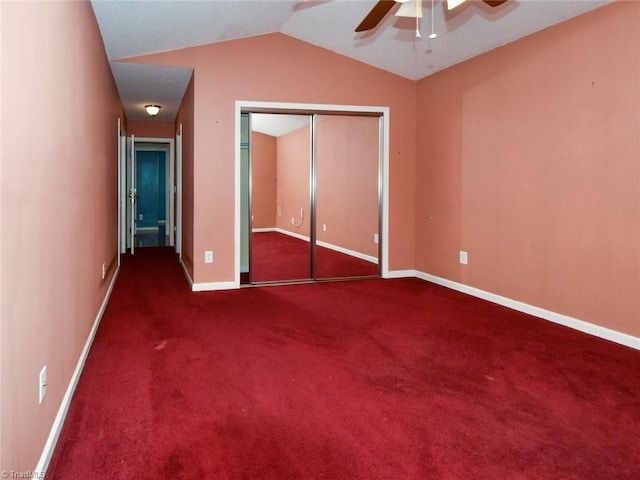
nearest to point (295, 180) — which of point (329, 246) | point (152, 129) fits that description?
point (329, 246)

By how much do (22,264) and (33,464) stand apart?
0.64 m

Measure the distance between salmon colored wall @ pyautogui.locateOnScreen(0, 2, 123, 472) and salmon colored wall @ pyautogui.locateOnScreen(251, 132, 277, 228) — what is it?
6.83ft

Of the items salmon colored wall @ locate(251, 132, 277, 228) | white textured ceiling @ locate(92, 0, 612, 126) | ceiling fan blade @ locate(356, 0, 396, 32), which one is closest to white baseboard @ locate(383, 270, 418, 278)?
salmon colored wall @ locate(251, 132, 277, 228)

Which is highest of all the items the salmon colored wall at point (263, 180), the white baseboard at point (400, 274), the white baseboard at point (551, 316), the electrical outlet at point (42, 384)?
the salmon colored wall at point (263, 180)

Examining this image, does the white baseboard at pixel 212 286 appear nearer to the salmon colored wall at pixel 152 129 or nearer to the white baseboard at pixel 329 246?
the white baseboard at pixel 329 246

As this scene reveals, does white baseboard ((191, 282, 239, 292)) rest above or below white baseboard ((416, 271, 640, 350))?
above

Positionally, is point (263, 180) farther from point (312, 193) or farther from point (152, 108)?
point (152, 108)

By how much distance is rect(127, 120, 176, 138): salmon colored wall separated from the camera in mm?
7590

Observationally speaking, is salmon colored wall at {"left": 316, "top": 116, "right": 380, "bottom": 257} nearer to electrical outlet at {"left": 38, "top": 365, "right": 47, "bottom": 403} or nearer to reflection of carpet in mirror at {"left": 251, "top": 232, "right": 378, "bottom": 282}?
reflection of carpet in mirror at {"left": 251, "top": 232, "right": 378, "bottom": 282}

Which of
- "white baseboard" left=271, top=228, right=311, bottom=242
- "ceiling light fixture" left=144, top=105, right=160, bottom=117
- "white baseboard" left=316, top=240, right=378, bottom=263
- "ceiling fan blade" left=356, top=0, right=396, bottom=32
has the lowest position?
"white baseboard" left=316, top=240, right=378, bottom=263

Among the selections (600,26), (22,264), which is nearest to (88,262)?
(22,264)

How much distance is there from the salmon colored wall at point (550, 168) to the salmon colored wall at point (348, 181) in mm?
759

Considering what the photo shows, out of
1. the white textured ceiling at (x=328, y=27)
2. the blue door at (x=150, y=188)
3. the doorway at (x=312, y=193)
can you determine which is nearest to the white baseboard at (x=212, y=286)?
the doorway at (x=312, y=193)

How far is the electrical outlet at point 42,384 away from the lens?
60.9 inches
